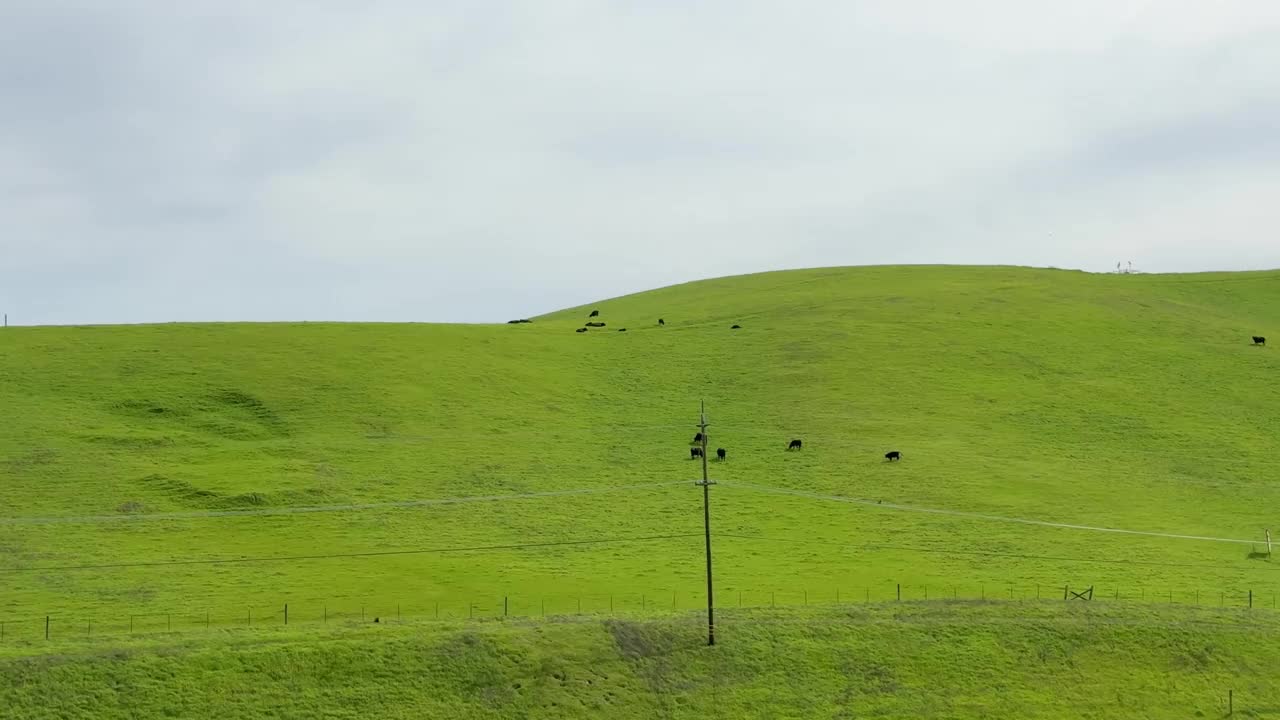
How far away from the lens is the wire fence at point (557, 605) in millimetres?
50469

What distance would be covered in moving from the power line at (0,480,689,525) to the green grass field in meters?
0.20

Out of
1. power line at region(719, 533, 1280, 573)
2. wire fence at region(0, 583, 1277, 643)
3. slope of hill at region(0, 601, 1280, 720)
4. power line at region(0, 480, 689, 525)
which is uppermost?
power line at region(0, 480, 689, 525)

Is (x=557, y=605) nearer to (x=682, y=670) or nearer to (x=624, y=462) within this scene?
(x=682, y=670)

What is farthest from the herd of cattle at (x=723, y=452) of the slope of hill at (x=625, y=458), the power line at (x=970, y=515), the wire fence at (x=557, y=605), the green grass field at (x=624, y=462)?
the wire fence at (x=557, y=605)

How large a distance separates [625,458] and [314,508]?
16968 mm

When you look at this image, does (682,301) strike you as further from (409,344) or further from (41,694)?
(41,694)

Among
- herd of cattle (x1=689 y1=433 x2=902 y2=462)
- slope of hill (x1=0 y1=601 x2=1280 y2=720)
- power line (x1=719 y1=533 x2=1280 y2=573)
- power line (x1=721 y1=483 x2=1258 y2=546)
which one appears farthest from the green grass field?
slope of hill (x1=0 y1=601 x2=1280 y2=720)

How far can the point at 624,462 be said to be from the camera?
248 ft

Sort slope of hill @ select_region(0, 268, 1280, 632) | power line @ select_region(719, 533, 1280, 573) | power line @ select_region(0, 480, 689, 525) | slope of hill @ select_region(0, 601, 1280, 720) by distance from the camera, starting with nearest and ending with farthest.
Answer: slope of hill @ select_region(0, 601, 1280, 720) → slope of hill @ select_region(0, 268, 1280, 632) → power line @ select_region(719, 533, 1280, 573) → power line @ select_region(0, 480, 689, 525)

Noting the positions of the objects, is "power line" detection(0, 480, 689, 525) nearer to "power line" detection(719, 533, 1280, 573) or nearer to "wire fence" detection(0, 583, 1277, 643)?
"power line" detection(719, 533, 1280, 573)

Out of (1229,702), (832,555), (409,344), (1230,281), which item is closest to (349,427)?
(409,344)

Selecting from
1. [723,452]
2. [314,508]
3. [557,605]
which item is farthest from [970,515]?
[314,508]

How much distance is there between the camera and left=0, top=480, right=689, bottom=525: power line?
63.5m

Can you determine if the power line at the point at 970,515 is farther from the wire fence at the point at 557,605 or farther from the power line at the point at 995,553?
the wire fence at the point at 557,605
